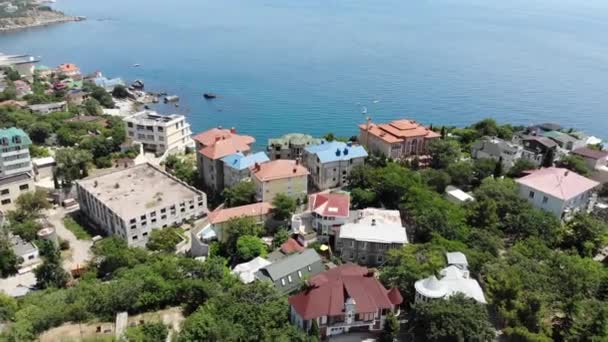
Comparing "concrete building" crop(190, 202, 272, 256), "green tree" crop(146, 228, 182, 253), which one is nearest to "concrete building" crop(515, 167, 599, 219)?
"concrete building" crop(190, 202, 272, 256)

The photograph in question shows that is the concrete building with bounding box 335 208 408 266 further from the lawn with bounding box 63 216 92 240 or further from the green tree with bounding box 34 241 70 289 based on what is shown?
the lawn with bounding box 63 216 92 240

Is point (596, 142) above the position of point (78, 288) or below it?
above

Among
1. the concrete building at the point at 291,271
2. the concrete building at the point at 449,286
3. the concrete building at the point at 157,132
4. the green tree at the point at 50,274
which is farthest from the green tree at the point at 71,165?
the concrete building at the point at 449,286

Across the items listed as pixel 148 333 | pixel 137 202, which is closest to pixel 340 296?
pixel 148 333

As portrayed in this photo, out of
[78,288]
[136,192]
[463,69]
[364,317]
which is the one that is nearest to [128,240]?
[136,192]

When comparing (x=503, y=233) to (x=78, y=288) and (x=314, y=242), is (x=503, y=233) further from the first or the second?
(x=78, y=288)

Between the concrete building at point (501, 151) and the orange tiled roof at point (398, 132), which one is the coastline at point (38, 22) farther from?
the concrete building at point (501, 151)
